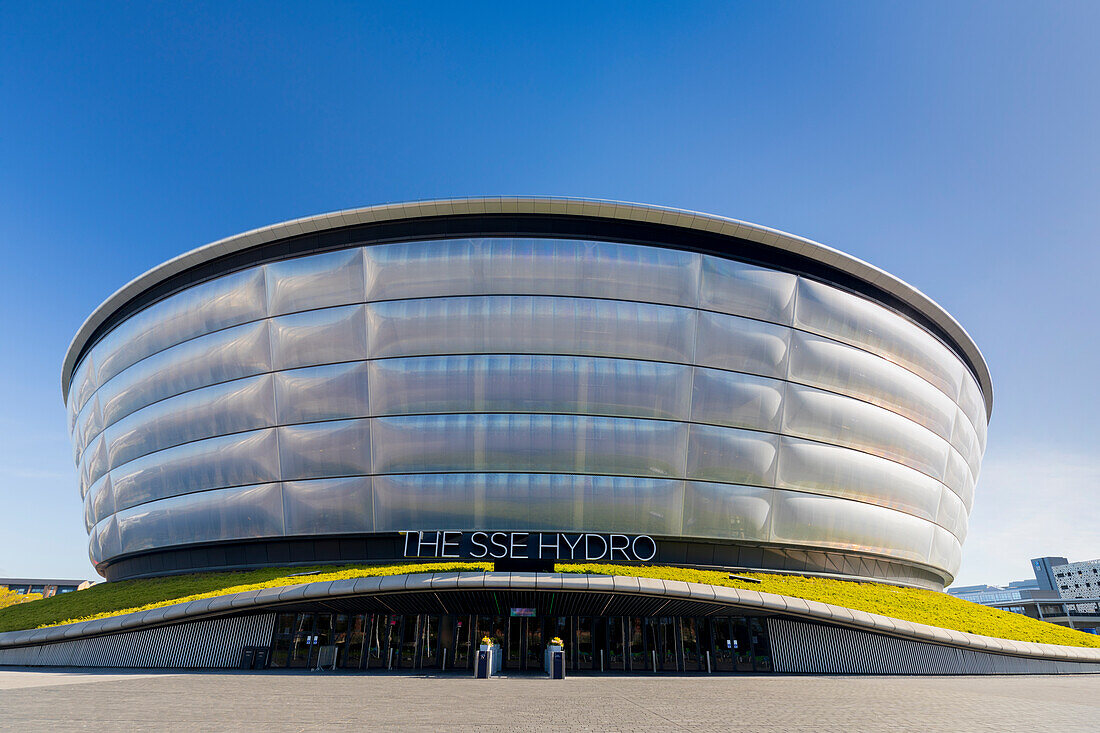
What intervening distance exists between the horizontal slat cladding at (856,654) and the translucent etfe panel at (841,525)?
6.28m

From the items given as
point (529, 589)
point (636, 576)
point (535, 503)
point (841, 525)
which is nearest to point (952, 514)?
point (841, 525)

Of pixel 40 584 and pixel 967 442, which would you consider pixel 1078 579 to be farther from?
pixel 40 584

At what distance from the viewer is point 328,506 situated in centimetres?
3136

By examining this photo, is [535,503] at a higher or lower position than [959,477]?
lower

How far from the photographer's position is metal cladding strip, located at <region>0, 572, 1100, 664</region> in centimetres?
2244

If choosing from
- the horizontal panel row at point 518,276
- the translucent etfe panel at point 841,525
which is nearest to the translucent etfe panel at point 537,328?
the horizontal panel row at point 518,276

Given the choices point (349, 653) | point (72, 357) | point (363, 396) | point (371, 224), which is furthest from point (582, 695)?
point (72, 357)

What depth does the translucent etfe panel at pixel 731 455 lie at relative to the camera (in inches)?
1219

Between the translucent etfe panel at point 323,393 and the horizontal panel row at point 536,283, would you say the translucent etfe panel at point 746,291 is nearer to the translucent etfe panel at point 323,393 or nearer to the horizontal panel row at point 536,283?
the horizontal panel row at point 536,283

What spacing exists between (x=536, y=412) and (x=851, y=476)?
1812cm

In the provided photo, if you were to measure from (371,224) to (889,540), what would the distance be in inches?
1363

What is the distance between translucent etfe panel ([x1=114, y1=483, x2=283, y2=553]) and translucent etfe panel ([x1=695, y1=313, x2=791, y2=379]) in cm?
2383

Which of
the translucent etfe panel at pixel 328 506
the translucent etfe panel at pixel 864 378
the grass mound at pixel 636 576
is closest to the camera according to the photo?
the grass mound at pixel 636 576

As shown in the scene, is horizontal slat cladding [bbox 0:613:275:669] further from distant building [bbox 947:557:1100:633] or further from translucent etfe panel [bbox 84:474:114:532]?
distant building [bbox 947:557:1100:633]
